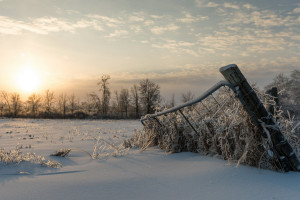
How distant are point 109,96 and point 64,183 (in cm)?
4919

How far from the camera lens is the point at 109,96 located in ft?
169

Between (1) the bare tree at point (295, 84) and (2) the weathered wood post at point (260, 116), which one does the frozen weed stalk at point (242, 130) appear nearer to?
(2) the weathered wood post at point (260, 116)

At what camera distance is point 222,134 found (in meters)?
4.06

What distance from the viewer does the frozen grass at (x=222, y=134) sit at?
11.4 feet

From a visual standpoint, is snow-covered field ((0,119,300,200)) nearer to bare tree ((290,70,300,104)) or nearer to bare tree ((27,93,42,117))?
bare tree ((290,70,300,104))

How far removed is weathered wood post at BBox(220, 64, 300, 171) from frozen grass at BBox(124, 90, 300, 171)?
10 cm

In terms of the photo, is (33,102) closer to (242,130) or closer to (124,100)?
(124,100)

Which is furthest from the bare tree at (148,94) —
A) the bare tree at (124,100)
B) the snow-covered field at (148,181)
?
the snow-covered field at (148,181)

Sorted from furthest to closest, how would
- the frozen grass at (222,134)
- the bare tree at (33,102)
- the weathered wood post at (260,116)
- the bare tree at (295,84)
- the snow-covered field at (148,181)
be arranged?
the bare tree at (33,102) < the bare tree at (295,84) < the frozen grass at (222,134) < the weathered wood post at (260,116) < the snow-covered field at (148,181)

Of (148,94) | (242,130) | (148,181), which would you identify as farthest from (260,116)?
(148,94)

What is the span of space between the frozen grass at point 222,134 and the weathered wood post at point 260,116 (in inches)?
4.1

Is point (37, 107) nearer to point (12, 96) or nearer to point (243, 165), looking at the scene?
point (12, 96)

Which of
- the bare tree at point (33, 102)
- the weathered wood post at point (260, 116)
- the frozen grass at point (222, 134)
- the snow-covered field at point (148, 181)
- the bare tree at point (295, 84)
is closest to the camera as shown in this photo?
the snow-covered field at point (148, 181)

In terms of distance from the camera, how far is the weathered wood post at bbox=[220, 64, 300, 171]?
317 centimetres
